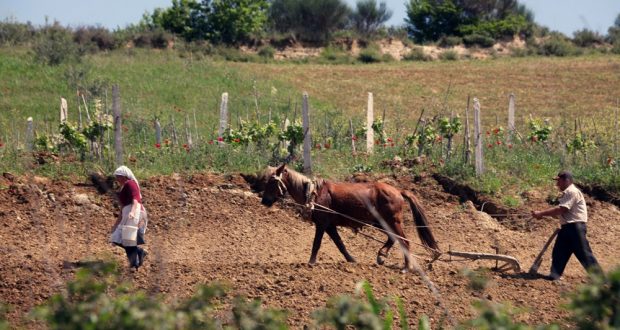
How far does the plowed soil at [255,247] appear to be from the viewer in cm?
1055

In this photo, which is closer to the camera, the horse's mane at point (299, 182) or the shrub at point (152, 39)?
the horse's mane at point (299, 182)

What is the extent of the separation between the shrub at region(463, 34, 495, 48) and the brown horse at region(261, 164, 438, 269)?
40.9 m

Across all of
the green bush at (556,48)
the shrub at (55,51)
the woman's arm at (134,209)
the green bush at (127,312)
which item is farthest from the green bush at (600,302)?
the green bush at (556,48)

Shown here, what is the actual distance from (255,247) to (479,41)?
1583 inches

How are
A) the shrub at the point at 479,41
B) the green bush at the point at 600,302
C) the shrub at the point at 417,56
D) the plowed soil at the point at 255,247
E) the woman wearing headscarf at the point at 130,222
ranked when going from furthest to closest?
the shrub at the point at 479,41, the shrub at the point at 417,56, the woman wearing headscarf at the point at 130,222, the plowed soil at the point at 255,247, the green bush at the point at 600,302

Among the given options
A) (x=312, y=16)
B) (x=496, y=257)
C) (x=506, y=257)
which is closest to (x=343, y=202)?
(x=496, y=257)

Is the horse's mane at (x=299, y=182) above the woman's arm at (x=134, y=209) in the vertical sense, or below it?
above

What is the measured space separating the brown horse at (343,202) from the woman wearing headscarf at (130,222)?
178cm

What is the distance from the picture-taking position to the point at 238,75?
3600 cm

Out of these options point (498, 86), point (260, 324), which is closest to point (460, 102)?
point (498, 86)

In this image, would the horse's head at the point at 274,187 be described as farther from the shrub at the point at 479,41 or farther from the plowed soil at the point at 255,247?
the shrub at the point at 479,41

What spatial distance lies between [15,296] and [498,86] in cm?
2958

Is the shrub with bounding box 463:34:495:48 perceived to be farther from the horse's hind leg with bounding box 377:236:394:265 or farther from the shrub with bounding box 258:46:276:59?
the horse's hind leg with bounding box 377:236:394:265

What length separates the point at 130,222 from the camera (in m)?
11.6
